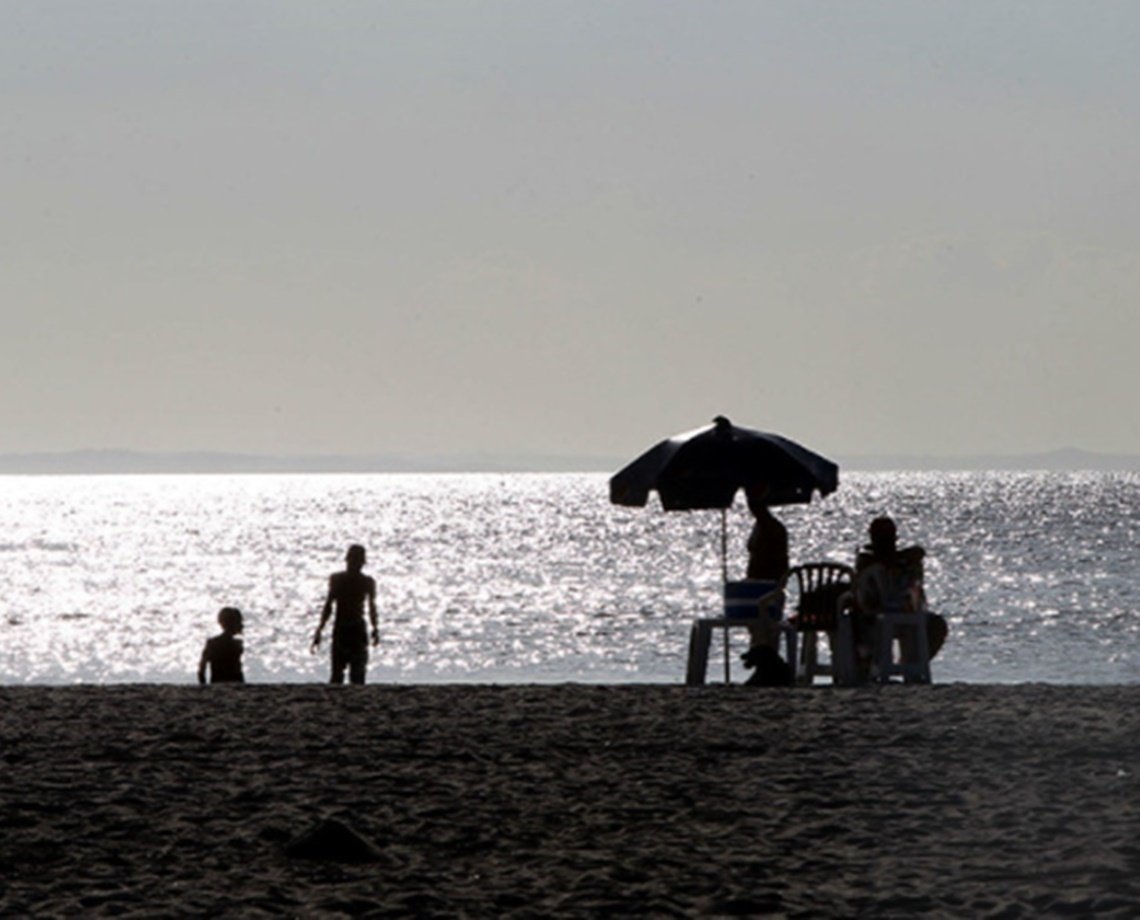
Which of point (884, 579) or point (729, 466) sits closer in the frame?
point (884, 579)

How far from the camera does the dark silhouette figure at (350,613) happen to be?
17844 mm

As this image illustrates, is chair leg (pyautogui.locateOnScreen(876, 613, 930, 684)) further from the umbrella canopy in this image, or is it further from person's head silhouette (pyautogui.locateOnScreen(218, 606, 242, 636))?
person's head silhouette (pyautogui.locateOnScreen(218, 606, 242, 636))

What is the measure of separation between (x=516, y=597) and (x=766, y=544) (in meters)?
61.7

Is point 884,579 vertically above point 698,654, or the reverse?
point 884,579

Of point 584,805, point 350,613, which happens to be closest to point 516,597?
point 350,613

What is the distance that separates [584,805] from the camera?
973 cm

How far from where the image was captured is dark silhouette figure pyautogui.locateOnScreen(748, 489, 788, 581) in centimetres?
1658

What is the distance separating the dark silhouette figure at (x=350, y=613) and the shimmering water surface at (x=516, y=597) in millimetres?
23572

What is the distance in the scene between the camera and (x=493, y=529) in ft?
521

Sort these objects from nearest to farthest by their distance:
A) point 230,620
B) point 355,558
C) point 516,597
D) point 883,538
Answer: point 883,538 < point 230,620 < point 355,558 < point 516,597

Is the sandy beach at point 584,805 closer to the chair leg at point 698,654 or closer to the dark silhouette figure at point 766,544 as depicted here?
the chair leg at point 698,654

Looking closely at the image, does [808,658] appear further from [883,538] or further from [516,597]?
[516,597]

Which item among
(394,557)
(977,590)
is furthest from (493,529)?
(977,590)

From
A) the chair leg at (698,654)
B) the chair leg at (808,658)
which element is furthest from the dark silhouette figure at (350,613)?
the chair leg at (808,658)
